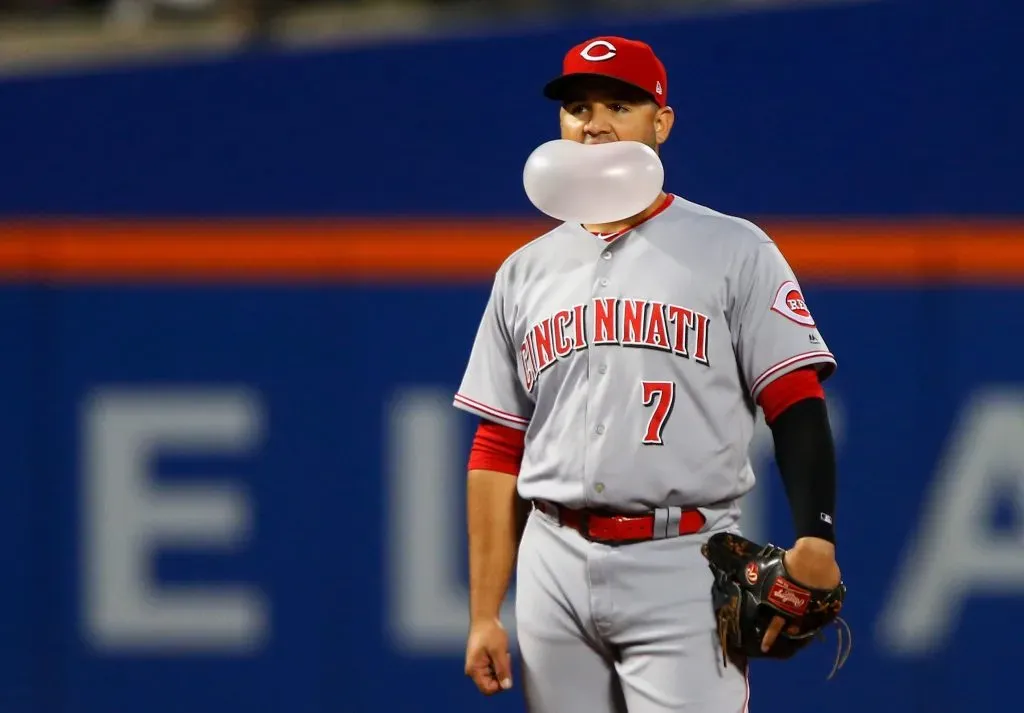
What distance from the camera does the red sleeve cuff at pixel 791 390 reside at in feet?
7.12

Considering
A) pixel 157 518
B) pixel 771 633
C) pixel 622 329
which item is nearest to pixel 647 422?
pixel 622 329

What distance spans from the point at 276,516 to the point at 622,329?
216 cm

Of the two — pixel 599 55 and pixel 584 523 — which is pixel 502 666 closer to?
pixel 584 523

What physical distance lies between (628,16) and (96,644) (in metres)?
2.35

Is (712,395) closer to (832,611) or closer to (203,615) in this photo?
(832,611)

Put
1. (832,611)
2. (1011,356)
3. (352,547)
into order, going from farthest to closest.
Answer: (352,547) → (1011,356) → (832,611)

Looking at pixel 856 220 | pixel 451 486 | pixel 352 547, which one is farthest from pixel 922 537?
pixel 352 547

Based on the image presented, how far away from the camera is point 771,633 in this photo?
7.07ft

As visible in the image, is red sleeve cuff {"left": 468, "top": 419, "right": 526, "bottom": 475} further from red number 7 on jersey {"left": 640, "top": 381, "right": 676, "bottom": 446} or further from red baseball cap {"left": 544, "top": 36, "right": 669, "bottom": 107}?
red baseball cap {"left": 544, "top": 36, "right": 669, "bottom": 107}

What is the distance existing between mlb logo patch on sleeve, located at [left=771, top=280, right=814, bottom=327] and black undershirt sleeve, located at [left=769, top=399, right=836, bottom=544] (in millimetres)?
128

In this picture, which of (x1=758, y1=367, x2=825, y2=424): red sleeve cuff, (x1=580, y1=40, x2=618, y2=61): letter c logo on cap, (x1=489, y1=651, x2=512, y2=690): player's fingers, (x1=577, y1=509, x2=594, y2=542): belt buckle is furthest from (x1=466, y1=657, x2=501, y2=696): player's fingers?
Answer: (x1=580, y1=40, x2=618, y2=61): letter c logo on cap

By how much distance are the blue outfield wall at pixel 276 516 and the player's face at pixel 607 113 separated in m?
1.77

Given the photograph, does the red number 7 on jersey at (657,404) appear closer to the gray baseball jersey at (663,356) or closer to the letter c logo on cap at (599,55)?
the gray baseball jersey at (663,356)

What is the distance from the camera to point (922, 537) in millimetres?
3916
